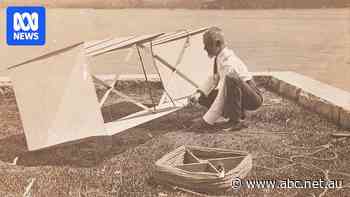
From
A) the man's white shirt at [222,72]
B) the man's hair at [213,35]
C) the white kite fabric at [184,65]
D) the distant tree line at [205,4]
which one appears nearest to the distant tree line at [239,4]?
the distant tree line at [205,4]

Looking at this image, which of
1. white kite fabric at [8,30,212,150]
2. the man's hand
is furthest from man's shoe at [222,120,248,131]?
white kite fabric at [8,30,212,150]

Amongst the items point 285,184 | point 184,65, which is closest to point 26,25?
point 184,65

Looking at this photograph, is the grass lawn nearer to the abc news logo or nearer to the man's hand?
the man's hand

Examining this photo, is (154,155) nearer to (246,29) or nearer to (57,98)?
(57,98)

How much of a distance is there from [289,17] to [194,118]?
1.00 meters

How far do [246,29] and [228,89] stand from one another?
Answer: 1.44 ft

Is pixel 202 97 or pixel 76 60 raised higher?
pixel 76 60

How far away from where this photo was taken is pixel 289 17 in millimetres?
3406

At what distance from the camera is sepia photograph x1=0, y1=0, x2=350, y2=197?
286 cm

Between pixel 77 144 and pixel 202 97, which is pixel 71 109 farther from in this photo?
pixel 202 97

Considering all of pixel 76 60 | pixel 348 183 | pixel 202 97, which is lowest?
pixel 348 183

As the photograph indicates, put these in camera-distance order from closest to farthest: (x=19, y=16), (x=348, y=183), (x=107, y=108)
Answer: (x=348, y=183)
(x=19, y=16)
(x=107, y=108)

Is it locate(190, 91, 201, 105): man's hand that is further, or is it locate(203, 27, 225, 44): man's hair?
locate(190, 91, 201, 105): man's hand

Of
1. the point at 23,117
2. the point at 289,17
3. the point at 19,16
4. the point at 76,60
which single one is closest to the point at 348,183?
the point at 289,17
